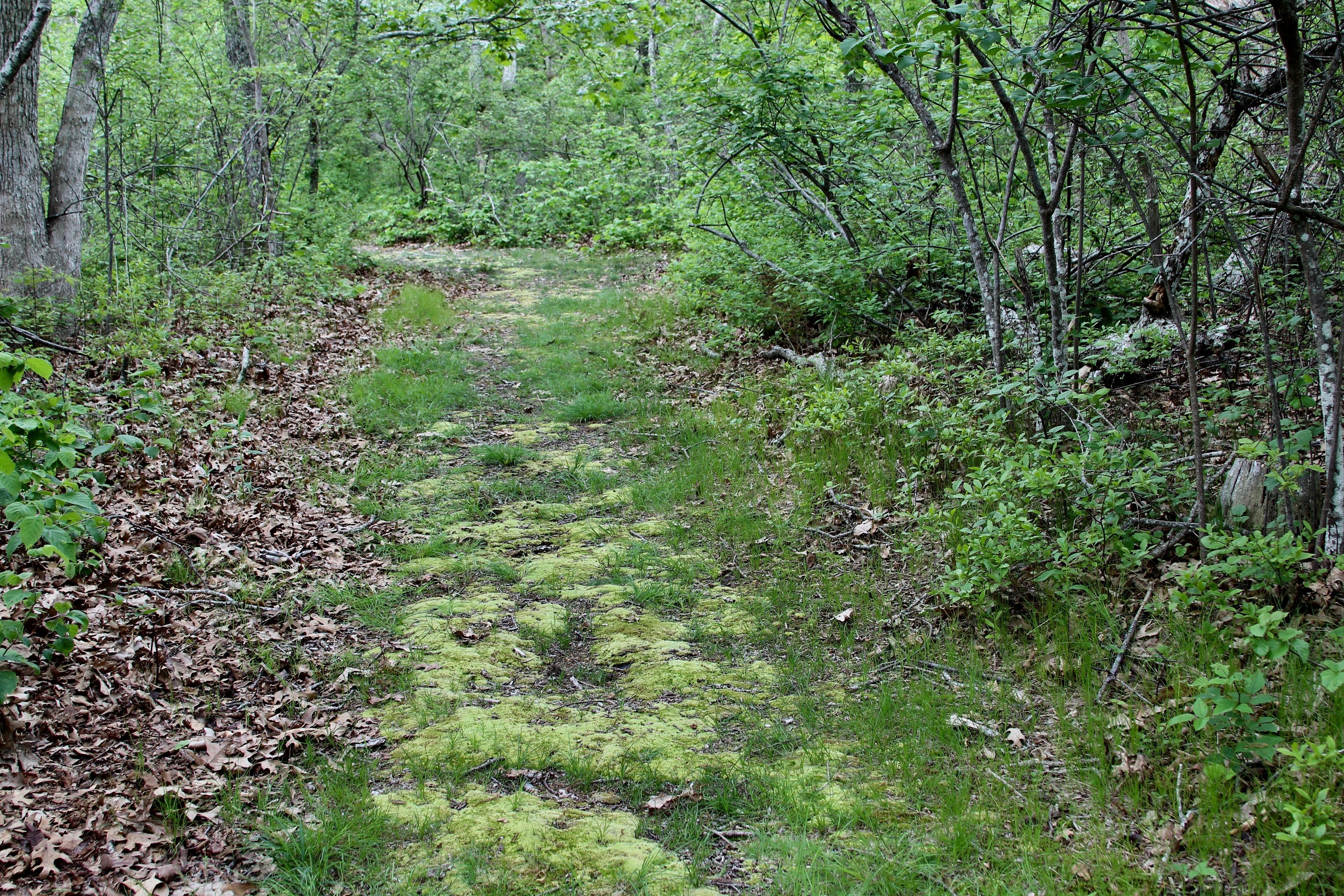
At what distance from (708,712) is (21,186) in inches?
321

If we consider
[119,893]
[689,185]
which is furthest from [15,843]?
[689,185]

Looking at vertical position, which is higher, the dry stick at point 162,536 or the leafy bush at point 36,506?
the leafy bush at point 36,506

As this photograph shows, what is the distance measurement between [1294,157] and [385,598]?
4824 millimetres

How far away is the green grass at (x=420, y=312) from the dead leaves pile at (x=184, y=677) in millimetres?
5281

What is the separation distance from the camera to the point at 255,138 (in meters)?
12.5

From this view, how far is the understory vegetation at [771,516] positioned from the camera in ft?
9.72

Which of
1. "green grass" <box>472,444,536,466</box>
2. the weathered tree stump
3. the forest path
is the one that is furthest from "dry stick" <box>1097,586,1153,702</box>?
"green grass" <box>472,444,536,466</box>

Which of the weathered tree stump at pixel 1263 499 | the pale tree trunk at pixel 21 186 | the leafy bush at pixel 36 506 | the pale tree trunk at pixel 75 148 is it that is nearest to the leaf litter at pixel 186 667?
the leafy bush at pixel 36 506

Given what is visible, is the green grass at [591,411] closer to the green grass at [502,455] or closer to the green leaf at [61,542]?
the green grass at [502,455]

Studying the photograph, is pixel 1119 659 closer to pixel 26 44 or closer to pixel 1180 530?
pixel 1180 530

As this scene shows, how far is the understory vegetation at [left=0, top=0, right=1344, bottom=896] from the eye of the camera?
2963 millimetres

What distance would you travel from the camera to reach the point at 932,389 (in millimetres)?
6297

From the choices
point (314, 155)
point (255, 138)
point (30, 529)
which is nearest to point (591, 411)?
point (30, 529)

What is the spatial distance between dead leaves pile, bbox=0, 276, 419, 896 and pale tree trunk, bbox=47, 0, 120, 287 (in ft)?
8.61
